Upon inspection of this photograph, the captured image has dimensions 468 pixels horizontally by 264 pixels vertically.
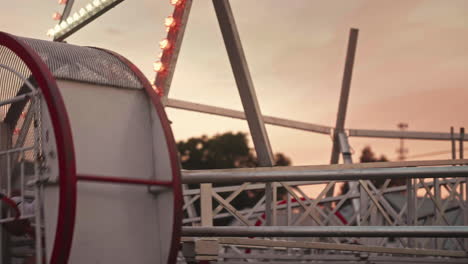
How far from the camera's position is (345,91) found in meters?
22.0

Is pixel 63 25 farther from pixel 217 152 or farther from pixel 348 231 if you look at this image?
pixel 217 152

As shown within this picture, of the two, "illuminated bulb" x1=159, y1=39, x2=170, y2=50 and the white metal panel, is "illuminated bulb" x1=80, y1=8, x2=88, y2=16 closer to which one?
"illuminated bulb" x1=159, y1=39, x2=170, y2=50

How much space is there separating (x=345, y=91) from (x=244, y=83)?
8423 mm

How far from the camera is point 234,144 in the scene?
3337 inches

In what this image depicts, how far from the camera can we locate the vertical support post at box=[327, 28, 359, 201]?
2079 centimetres

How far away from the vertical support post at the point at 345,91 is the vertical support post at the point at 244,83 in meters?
7.24

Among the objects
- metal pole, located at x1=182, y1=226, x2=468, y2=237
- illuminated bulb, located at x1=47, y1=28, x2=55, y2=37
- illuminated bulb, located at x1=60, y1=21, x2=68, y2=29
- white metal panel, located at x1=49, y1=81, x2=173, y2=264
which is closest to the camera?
metal pole, located at x1=182, y1=226, x2=468, y2=237

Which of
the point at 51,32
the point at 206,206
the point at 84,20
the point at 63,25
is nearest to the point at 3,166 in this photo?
the point at 206,206

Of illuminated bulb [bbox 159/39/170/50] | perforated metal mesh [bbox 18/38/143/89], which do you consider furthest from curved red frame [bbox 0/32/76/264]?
illuminated bulb [bbox 159/39/170/50]

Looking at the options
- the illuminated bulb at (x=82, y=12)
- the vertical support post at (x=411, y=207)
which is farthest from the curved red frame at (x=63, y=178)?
the illuminated bulb at (x=82, y=12)

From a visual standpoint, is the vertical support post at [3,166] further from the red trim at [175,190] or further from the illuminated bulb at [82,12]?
the illuminated bulb at [82,12]

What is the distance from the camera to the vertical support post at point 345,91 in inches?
→ 818

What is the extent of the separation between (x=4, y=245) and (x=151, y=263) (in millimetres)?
1394

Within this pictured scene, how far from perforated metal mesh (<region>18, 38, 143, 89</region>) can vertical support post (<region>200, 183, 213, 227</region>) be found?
2496 mm
